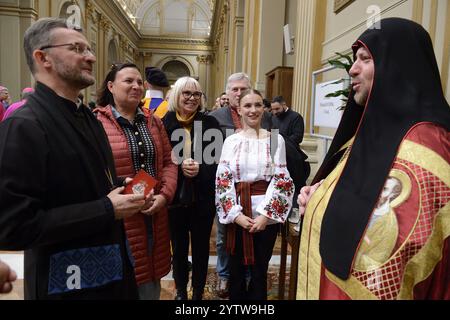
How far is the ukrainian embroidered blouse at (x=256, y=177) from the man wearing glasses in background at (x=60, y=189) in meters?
0.98

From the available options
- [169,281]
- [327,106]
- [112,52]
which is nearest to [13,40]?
[169,281]

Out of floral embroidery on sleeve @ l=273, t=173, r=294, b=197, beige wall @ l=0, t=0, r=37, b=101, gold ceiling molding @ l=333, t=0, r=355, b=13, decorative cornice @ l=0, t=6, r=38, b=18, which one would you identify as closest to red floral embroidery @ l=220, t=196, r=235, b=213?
floral embroidery on sleeve @ l=273, t=173, r=294, b=197

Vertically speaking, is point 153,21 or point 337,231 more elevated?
point 153,21

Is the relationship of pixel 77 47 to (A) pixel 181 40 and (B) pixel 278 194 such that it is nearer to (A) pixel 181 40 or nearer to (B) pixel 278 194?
(B) pixel 278 194

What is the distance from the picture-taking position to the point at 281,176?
2.42 m

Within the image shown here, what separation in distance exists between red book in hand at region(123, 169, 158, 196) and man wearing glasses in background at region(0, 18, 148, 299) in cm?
8

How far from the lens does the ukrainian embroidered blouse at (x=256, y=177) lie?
94.3 inches

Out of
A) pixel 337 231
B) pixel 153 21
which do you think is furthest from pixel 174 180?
pixel 153 21

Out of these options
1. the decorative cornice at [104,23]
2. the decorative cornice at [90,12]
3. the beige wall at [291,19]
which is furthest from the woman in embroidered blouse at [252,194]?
the decorative cornice at [104,23]

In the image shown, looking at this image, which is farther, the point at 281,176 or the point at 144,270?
the point at 281,176

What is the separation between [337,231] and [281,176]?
1.15 meters

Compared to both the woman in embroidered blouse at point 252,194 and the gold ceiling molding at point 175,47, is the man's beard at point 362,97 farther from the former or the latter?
the gold ceiling molding at point 175,47

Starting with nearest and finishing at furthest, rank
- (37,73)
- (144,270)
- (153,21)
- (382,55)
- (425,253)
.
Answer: (425,253)
(382,55)
(37,73)
(144,270)
(153,21)
